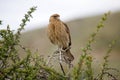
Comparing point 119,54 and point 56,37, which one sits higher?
point 56,37

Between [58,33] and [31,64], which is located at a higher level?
[58,33]

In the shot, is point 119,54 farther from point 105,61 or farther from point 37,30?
point 105,61

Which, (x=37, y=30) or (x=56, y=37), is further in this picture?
(x=37, y=30)

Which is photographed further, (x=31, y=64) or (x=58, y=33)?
(x=58, y=33)

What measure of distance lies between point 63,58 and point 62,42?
2558mm

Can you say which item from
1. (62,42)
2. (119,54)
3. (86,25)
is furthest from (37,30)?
(62,42)

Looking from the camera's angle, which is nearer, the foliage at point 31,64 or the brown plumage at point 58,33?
the foliage at point 31,64

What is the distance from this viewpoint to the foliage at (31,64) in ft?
12.9

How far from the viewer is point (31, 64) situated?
4199 mm

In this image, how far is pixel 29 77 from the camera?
12.8 feet

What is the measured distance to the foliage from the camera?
3.92 meters

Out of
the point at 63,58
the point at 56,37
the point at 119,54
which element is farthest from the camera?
the point at 119,54

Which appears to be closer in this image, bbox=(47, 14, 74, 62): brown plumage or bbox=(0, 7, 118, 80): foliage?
bbox=(0, 7, 118, 80): foliage

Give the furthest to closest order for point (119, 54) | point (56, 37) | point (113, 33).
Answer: point (113, 33) < point (119, 54) < point (56, 37)
